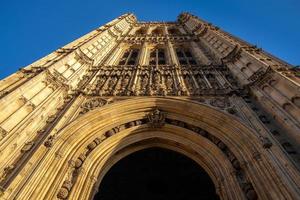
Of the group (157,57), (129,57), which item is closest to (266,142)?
(157,57)

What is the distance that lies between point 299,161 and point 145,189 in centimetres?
692

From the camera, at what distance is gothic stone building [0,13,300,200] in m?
7.38

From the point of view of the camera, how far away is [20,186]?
6.68 metres

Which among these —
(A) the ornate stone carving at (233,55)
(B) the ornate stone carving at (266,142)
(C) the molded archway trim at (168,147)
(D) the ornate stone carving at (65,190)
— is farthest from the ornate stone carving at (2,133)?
(A) the ornate stone carving at (233,55)

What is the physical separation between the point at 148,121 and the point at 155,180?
2.99m

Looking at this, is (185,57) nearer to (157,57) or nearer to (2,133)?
(157,57)

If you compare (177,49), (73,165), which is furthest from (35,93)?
(177,49)

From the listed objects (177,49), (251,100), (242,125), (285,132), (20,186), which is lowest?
(20,186)

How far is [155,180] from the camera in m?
12.2

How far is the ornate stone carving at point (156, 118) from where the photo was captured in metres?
10.5

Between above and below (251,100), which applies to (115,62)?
above

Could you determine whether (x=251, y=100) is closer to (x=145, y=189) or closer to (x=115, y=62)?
(x=145, y=189)

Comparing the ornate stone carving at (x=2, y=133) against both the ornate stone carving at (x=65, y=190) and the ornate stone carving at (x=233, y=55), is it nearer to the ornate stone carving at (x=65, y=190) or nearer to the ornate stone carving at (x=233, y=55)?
the ornate stone carving at (x=65, y=190)

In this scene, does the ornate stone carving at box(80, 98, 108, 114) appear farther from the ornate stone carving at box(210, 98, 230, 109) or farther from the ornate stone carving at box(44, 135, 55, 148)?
the ornate stone carving at box(210, 98, 230, 109)
